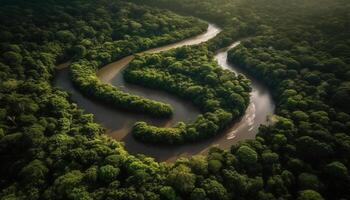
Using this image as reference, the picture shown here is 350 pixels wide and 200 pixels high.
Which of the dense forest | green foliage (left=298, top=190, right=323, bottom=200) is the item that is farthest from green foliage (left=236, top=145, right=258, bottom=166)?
green foliage (left=298, top=190, right=323, bottom=200)

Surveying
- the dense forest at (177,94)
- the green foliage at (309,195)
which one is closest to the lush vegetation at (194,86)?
the dense forest at (177,94)

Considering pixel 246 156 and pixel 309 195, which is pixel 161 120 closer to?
pixel 246 156

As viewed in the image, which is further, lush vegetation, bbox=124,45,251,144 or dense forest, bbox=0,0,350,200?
lush vegetation, bbox=124,45,251,144

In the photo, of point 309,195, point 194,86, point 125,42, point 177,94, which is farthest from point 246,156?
point 125,42

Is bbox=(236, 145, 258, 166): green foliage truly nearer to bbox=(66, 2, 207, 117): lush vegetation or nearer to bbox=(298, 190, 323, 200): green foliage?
bbox=(298, 190, 323, 200): green foliage

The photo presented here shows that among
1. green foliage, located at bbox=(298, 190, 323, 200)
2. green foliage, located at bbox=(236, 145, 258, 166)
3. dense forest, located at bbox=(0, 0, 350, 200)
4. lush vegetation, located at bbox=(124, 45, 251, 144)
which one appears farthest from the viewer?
lush vegetation, located at bbox=(124, 45, 251, 144)

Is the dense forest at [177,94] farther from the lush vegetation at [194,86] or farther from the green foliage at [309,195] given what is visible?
the lush vegetation at [194,86]

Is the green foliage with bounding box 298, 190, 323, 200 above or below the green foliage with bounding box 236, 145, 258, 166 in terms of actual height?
below
